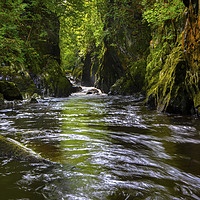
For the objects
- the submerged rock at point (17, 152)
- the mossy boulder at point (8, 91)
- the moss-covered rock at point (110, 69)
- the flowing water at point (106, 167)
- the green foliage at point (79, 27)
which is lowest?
the flowing water at point (106, 167)

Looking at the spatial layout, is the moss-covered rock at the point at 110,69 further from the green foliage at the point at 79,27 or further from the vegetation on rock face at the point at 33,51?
the vegetation on rock face at the point at 33,51

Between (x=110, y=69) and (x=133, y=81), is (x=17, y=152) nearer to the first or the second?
(x=133, y=81)

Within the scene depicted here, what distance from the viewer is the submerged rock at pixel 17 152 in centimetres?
262

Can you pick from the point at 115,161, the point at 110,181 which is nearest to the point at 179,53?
the point at 115,161

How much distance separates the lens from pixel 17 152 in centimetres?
276

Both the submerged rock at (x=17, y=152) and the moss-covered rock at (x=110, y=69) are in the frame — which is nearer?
the submerged rock at (x=17, y=152)

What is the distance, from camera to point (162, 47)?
410 inches

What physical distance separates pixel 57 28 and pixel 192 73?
15462 millimetres

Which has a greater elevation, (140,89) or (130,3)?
(130,3)

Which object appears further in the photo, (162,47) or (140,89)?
(140,89)

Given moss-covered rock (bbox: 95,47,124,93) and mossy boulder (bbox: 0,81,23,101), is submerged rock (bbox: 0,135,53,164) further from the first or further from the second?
moss-covered rock (bbox: 95,47,124,93)

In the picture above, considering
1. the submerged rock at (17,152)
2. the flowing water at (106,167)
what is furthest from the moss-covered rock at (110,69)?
the submerged rock at (17,152)

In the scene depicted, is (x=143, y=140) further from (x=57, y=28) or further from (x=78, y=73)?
(x=78, y=73)

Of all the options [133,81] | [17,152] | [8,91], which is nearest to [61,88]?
[8,91]
